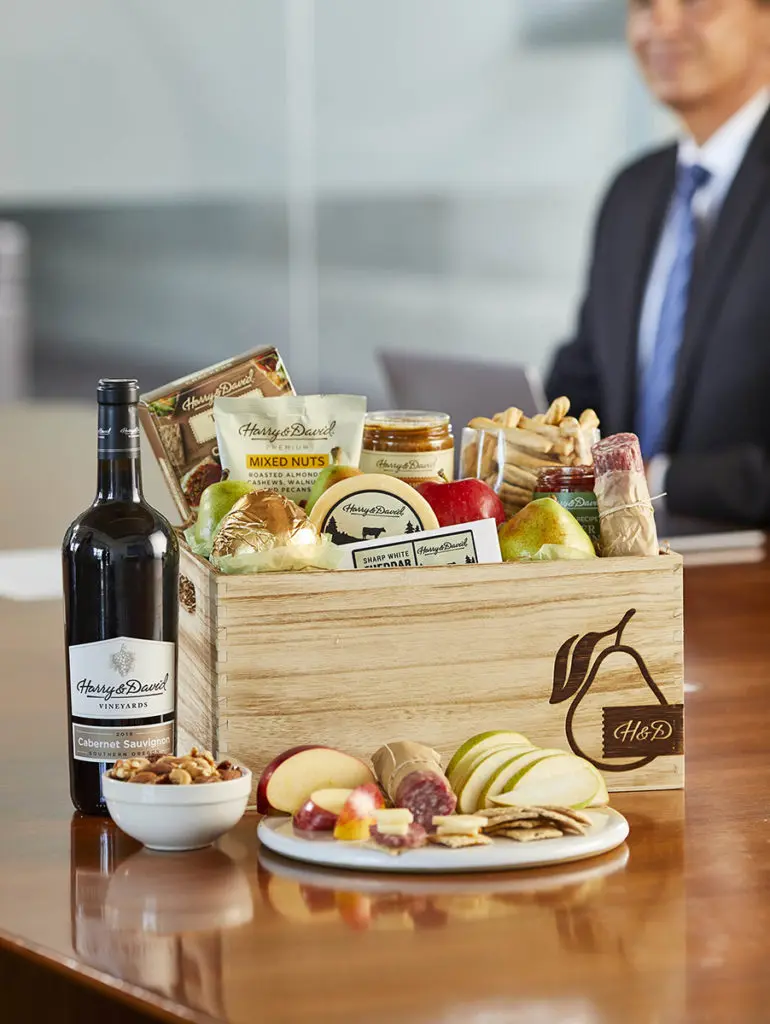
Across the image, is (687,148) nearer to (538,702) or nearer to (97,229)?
(538,702)

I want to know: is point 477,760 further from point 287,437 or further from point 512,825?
point 287,437

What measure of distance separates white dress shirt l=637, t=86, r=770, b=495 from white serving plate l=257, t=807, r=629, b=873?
2521 millimetres

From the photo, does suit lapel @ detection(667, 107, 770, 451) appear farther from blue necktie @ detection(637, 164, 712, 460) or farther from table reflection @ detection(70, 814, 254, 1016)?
table reflection @ detection(70, 814, 254, 1016)

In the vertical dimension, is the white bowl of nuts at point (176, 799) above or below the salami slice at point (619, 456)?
below

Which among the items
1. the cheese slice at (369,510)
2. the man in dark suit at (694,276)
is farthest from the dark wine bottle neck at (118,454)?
the man in dark suit at (694,276)

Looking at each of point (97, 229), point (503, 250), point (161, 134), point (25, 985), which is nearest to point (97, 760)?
point (25, 985)

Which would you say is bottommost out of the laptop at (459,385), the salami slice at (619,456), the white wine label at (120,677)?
the white wine label at (120,677)

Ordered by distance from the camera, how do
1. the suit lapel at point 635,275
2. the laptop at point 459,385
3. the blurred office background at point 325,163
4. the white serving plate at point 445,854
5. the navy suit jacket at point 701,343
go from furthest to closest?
the blurred office background at point 325,163 < the suit lapel at point 635,275 < the navy suit jacket at point 701,343 < the laptop at point 459,385 < the white serving plate at point 445,854

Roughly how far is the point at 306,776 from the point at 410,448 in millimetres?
296

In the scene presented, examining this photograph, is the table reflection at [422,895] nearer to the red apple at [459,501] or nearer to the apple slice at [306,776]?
the apple slice at [306,776]

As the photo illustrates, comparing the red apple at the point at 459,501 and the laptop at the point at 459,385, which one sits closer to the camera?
the red apple at the point at 459,501

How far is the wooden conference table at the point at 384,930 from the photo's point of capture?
0.69 metres

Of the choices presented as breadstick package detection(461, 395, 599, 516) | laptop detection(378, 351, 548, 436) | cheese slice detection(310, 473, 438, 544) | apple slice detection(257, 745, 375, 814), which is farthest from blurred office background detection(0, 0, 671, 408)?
apple slice detection(257, 745, 375, 814)

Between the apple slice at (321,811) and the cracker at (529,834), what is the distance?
9 cm
